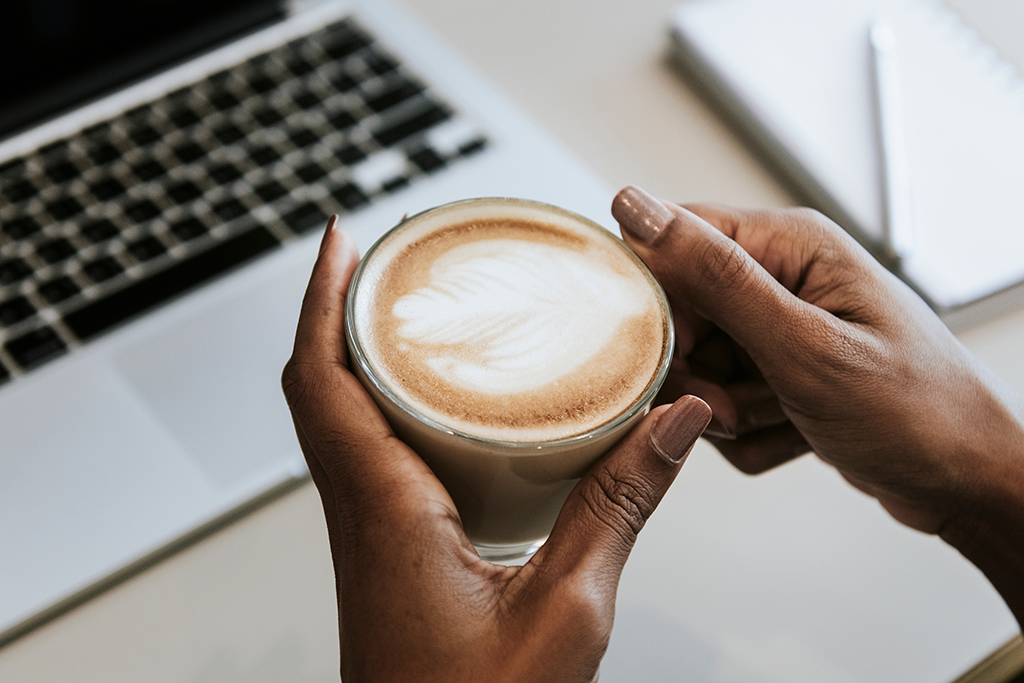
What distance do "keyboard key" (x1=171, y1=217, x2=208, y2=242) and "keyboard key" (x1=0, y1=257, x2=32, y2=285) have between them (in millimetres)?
151

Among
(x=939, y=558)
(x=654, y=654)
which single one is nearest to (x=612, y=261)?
(x=654, y=654)

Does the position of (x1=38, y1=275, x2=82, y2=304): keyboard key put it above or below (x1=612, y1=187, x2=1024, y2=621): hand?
below

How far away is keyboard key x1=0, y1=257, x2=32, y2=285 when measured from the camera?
2.98ft

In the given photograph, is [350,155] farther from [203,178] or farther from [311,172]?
[203,178]

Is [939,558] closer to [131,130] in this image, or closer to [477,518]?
[477,518]

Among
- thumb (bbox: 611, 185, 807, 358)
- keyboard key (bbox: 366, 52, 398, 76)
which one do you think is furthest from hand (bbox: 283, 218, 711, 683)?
keyboard key (bbox: 366, 52, 398, 76)

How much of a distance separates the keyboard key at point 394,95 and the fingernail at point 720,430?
1.77ft

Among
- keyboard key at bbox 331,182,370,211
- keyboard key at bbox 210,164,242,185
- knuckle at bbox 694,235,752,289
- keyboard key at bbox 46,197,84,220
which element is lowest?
keyboard key at bbox 46,197,84,220

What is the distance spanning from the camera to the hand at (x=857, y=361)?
676 millimetres

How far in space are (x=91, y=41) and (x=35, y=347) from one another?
0.38 meters

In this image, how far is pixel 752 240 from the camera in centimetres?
77

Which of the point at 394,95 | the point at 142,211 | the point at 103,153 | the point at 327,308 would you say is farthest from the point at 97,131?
the point at 327,308

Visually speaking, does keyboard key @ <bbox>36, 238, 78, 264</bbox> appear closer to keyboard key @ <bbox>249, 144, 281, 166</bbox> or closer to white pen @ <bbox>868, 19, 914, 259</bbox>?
keyboard key @ <bbox>249, 144, 281, 166</bbox>

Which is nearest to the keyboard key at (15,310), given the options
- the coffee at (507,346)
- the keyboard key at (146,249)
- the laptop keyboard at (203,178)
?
the laptop keyboard at (203,178)
